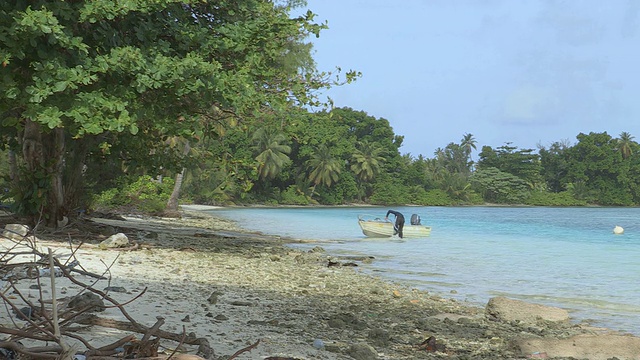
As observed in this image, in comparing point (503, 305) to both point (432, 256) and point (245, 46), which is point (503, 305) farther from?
point (432, 256)

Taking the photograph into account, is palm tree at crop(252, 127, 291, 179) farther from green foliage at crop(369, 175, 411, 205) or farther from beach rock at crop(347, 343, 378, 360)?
beach rock at crop(347, 343, 378, 360)

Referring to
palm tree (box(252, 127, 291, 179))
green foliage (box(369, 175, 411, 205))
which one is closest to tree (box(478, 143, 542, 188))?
green foliage (box(369, 175, 411, 205))

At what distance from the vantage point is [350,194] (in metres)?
77.4

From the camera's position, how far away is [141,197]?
90.8ft

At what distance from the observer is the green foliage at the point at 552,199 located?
90.8 metres

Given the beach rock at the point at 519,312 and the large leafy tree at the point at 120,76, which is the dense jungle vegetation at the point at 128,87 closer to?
the large leafy tree at the point at 120,76

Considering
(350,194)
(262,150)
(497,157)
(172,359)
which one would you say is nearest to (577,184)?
(497,157)

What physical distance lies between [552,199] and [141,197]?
7580cm

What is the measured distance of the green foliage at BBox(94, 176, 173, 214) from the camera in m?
25.5

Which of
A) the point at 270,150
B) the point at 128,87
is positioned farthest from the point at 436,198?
the point at 128,87

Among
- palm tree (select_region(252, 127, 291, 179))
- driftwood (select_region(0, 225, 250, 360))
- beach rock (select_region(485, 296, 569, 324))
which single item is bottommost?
beach rock (select_region(485, 296, 569, 324))

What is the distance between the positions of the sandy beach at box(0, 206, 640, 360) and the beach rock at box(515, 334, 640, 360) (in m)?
0.01

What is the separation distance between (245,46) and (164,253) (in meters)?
4.34

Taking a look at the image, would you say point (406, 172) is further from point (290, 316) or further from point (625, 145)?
point (290, 316)
